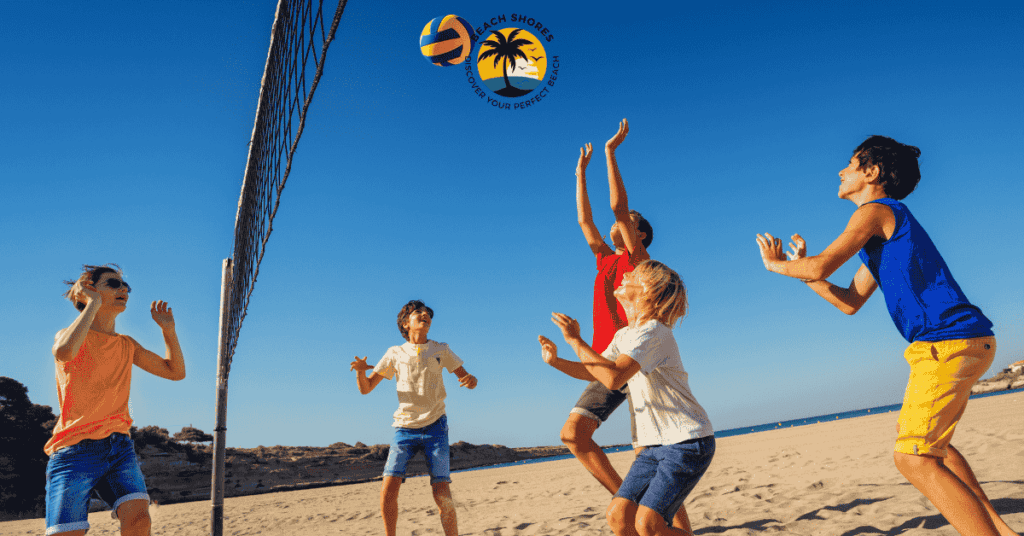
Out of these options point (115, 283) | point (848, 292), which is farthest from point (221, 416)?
point (848, 292)

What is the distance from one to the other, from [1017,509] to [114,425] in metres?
4.82

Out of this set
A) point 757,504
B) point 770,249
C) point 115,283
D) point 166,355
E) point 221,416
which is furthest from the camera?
point 221,416

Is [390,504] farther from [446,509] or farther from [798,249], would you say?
[798,249]

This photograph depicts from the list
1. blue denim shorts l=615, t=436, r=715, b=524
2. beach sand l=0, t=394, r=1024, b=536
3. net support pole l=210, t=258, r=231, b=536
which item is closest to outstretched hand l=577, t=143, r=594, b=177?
blue denim shorts l=615, t=436, r=715, b=524

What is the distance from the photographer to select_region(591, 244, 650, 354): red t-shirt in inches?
118

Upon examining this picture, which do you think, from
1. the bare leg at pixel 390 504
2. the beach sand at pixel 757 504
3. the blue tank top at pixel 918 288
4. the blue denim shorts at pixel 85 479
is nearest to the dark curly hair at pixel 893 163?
the blue tank top at pixel 918 288

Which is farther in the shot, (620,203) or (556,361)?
(620,203)

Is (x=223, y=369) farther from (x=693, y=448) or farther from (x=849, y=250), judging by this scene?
(x=849, y=250)

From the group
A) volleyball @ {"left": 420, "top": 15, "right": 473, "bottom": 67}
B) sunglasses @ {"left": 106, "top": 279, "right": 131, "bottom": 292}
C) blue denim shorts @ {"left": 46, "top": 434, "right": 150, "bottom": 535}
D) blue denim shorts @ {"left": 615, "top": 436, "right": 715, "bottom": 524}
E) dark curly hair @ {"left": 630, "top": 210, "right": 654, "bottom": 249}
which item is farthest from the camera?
volleyball @ {"left": 420, "top": 15, "right": 473, "bottom": 67}

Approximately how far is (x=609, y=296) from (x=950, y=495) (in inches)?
66.6

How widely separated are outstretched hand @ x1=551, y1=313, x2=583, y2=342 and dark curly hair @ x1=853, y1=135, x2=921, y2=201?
4.54ft

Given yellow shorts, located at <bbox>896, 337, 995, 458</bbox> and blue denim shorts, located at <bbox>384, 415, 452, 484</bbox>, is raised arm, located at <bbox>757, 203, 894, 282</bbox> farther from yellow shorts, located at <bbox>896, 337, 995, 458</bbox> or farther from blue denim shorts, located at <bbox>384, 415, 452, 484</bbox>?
blue denim shorts, located at <bbox>384, 415, 452, 484</bbox>

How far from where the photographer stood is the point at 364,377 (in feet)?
12.6

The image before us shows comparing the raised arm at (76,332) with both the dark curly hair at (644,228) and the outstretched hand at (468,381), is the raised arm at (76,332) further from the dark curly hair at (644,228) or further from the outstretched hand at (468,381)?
the dark curly hair at (644,228)
